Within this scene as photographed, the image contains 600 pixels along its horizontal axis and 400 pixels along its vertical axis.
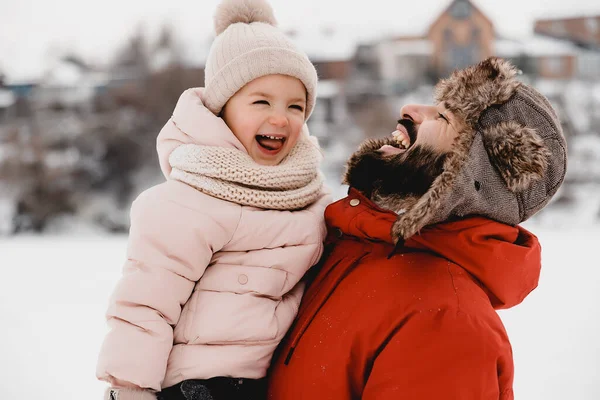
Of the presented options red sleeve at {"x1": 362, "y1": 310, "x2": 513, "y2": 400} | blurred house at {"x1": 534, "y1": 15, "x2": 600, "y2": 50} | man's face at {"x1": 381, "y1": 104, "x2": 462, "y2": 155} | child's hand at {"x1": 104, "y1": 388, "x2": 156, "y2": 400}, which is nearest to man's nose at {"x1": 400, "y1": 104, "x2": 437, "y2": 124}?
man's face at {"x1": 381, "y1": 104, "x2": 462, "y2": 155}

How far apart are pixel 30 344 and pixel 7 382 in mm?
682

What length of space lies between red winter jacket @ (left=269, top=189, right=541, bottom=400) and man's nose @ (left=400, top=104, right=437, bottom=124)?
244 millimetres

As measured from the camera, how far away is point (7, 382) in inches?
150

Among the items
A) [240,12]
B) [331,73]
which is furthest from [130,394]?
[331,73]

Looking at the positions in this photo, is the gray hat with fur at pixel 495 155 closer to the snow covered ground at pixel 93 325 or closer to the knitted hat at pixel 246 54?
the knitted hat at pixel 246 54

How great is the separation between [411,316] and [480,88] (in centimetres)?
47

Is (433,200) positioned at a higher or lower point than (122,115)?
higher

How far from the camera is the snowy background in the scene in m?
7.26

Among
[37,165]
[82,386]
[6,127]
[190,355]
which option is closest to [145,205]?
[190,355]

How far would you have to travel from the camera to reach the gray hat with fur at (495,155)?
1106mm

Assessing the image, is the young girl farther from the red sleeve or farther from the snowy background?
the snowy background

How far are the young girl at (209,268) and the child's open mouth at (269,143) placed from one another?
0.15 ft

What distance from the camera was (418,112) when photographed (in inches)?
54.8

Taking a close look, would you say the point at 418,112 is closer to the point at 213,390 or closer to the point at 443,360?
the point at 443,360
